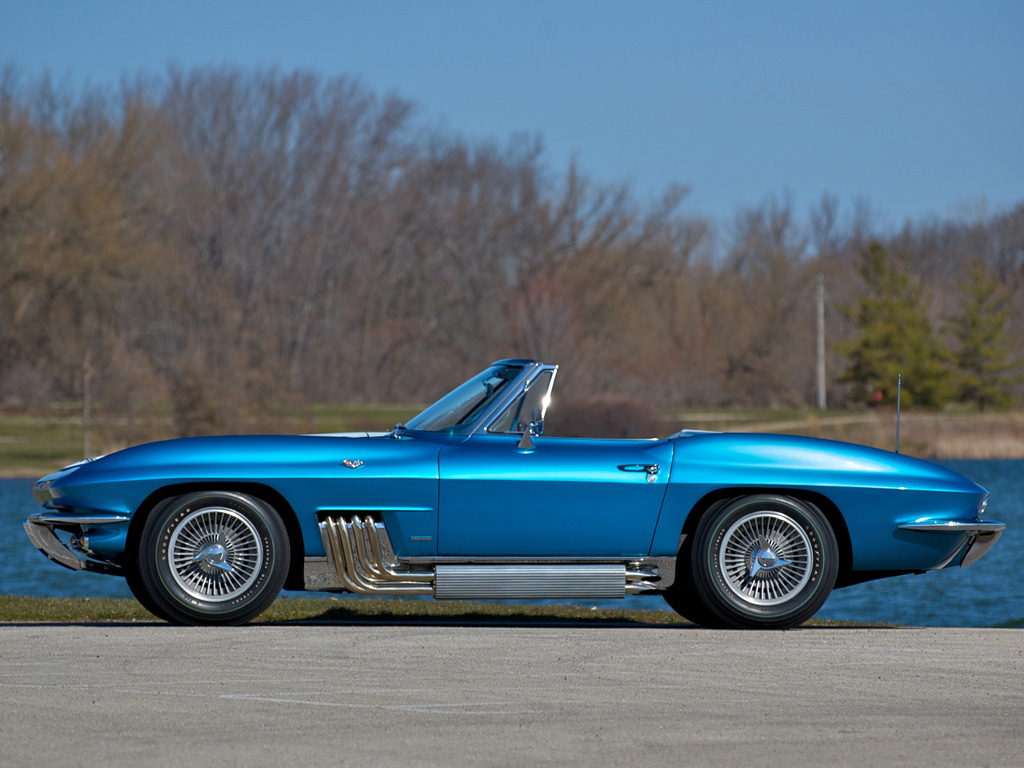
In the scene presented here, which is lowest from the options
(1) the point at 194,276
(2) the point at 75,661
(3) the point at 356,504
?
(2) the point at 75,661

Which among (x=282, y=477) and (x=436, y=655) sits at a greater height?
(x=282, y=477)

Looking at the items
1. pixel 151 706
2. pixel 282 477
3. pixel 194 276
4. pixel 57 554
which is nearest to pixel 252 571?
pixel 282 477

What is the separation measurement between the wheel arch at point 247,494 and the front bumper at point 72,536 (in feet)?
Answer: 0.35

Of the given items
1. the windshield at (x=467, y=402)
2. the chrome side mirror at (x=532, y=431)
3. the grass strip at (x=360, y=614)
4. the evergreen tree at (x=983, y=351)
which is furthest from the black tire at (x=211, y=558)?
the evergreen tree at (x=983, y=351)

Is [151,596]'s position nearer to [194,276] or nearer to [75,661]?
[75,661]

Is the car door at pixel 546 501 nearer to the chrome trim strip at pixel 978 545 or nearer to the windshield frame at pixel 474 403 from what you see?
the windshield frame at pixel 474 403

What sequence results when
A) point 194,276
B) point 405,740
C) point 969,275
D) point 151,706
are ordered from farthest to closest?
point 969,275 < point 194,276 < point 151,706 < point 405,740

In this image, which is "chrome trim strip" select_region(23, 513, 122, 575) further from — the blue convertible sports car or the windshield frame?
the windshield frame

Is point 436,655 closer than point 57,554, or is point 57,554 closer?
point 436,655

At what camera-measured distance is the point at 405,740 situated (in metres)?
4.83

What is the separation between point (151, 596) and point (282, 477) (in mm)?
912

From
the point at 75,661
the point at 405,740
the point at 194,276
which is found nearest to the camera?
the point at 405,740

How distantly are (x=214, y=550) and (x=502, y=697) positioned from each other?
91.5 inches

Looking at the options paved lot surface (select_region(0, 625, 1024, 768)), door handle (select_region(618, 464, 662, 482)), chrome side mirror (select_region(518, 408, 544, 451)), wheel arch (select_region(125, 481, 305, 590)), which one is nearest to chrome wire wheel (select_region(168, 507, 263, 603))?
wheel arch (select_region(125, 481, 305, 590))
